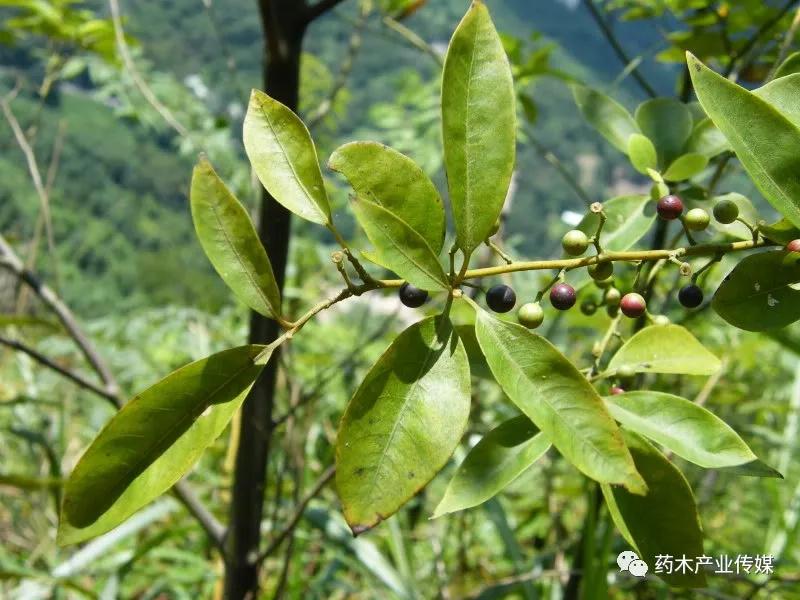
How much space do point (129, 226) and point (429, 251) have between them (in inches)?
1107

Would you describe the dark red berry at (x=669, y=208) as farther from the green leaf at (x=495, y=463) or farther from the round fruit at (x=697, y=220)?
the green leaf at (x=495, y=463)

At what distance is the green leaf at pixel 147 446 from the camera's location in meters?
0.39

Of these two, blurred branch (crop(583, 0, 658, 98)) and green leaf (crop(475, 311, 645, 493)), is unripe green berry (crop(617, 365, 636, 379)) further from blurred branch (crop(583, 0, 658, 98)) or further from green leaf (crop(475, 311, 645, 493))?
blurred branch (crop(583, 0, 658, 98))

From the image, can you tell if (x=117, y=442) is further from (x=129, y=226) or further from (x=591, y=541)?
(x=129, y=226)

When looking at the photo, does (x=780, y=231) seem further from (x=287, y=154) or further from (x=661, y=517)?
(x=287, y=154)

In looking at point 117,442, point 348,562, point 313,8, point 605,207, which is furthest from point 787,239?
point 348,562

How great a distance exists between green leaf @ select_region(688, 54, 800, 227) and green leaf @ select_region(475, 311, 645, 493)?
0.14 m

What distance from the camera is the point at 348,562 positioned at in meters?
1.46

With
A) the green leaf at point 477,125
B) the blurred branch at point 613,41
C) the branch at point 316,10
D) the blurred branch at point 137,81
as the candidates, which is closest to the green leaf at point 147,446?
the green leaf at point 477,125

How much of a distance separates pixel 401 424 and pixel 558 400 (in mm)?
80

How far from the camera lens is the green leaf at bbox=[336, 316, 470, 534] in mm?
373

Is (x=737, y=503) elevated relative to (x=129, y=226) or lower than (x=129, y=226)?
elevated

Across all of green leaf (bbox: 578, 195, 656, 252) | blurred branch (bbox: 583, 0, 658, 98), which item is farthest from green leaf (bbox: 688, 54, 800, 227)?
blurred branch (bbox: 583, 0, 658, 98)

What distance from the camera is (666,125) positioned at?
61 cm
